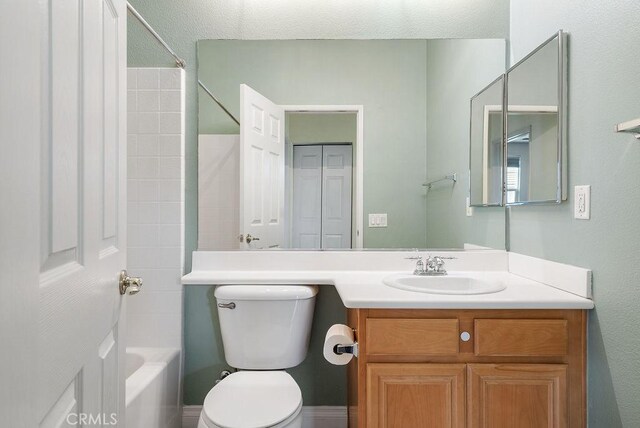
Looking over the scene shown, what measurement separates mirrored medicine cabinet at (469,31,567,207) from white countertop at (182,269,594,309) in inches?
13.7

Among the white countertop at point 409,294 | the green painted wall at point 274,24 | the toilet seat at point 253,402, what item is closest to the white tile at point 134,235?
the green painted wall at point 274,24

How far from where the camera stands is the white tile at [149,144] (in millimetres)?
1979

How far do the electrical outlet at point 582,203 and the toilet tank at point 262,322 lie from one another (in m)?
1.08

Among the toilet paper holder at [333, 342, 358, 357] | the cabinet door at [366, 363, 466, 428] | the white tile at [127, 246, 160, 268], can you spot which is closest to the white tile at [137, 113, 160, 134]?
the white tile at [127, 246, 160, 268]

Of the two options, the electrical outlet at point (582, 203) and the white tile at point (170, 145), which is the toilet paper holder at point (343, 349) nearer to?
the electrical outlet at point (582, 203)

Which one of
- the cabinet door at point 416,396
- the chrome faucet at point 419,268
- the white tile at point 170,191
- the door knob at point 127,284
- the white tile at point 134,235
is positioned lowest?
the cabinet door at point 416,396

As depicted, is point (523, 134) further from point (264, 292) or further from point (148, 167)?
point (148, 167)

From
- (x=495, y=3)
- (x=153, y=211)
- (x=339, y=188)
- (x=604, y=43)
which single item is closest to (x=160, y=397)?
(x=153, y=211)

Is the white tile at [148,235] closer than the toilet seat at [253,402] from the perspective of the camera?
No

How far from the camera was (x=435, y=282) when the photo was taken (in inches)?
70.4

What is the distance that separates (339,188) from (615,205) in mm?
1133

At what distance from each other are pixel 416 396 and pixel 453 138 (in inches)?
A: 49.8

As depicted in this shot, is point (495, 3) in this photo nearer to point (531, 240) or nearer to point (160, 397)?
point (531, 240)

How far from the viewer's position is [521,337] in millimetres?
1351
